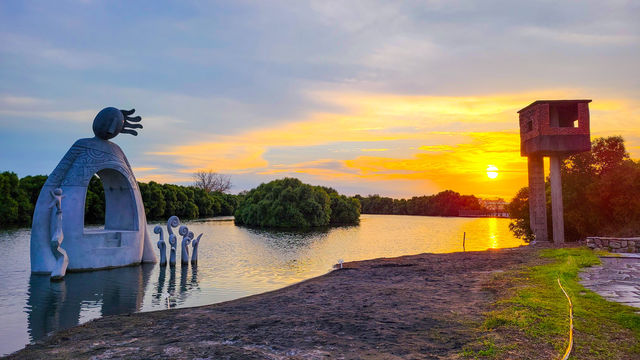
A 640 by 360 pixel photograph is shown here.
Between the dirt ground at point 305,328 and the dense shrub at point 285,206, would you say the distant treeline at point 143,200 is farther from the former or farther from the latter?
the dirt ground at point 305,328

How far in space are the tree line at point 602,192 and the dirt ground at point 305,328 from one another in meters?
15.6

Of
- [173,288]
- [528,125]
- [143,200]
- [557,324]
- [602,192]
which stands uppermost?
[528,125]

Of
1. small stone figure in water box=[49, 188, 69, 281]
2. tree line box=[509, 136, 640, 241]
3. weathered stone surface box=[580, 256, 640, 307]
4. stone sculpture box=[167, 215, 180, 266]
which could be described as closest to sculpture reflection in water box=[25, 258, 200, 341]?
small stone figure in water box=[49, 188, 69, 281]

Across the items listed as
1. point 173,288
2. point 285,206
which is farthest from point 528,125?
point 285,206

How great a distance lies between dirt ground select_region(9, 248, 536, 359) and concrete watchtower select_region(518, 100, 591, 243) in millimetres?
12276

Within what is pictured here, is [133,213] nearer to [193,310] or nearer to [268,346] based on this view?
[193,310]

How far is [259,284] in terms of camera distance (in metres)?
15.4

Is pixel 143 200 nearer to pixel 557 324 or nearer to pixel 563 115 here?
pixel 563 115

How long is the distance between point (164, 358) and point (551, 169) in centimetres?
2181

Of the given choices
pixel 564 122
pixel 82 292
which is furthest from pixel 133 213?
pixel 564 122

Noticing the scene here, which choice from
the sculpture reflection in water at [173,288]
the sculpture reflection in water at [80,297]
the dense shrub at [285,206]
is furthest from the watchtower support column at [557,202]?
the dense shrub at [285,206]

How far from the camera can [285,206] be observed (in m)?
60.6

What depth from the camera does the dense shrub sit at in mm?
60062

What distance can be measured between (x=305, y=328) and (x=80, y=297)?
26.4 feet
